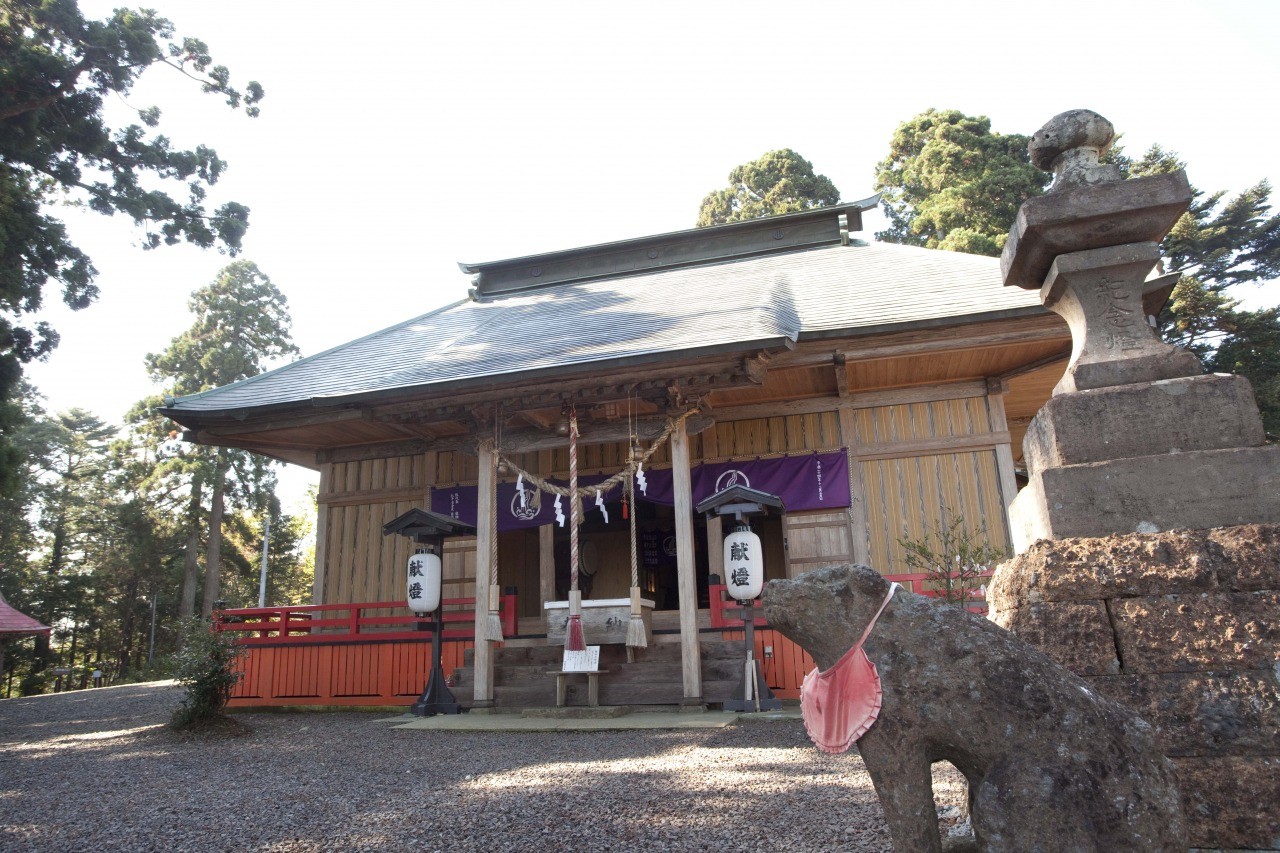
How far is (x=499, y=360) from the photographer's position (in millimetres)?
8531

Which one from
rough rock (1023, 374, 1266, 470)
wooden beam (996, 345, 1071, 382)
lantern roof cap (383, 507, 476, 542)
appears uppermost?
wooden beam (996, 345, 1071, 382)

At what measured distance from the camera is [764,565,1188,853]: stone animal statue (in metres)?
2.00

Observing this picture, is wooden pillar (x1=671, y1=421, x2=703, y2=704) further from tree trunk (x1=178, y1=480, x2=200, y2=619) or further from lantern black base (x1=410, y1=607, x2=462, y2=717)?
tree trunk (x1=178, y1=480, x2=200, y2=619)

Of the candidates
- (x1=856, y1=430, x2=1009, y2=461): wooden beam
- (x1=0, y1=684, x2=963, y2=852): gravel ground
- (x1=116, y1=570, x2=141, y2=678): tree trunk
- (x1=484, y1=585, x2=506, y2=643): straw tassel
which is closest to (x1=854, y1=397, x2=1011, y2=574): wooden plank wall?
(x1=856, y1=430, x2=1009, y2=461): wooden beam

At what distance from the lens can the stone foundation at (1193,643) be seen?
94.2 inches

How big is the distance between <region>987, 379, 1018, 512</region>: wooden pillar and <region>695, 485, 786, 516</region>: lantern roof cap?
316 centimetres

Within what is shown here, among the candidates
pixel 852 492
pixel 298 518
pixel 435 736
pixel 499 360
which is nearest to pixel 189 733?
pixel 435 736

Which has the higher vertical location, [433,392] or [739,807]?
[433,392]

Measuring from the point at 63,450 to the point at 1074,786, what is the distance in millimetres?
37545

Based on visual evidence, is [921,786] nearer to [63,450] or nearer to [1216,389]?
[1216,389]

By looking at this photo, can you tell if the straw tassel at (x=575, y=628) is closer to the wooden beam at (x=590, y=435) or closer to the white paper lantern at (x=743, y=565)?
the white paper lantern at (x=743, y=565)

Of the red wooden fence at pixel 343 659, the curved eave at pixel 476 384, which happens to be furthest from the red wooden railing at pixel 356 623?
the curved eave at pixel 476 384

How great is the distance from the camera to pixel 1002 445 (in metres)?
9.23

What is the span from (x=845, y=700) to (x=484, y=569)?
654cm
